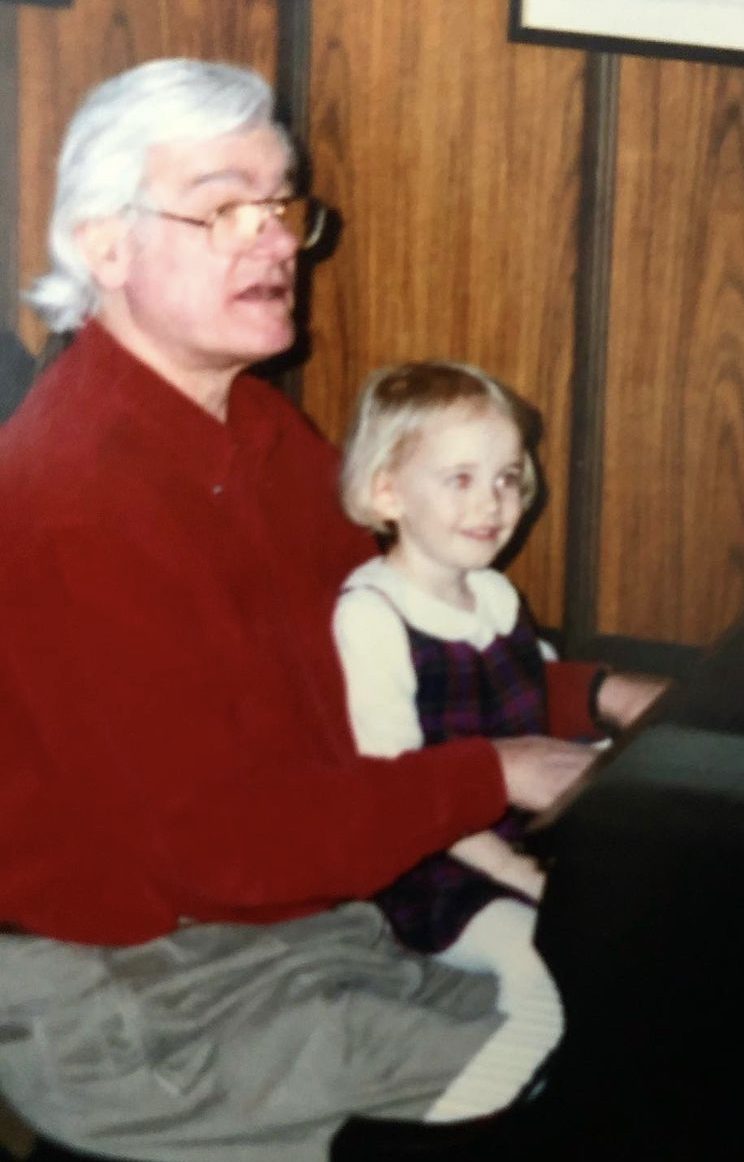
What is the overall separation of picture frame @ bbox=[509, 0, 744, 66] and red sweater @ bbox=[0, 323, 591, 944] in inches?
24.2

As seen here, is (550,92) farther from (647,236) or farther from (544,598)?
(544,598)

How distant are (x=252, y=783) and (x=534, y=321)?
0.75m

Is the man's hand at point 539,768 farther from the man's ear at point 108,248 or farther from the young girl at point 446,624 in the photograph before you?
the man's ear at point 108,248

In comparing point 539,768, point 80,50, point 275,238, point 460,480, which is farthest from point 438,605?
point 80,50

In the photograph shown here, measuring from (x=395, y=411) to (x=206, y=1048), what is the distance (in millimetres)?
623

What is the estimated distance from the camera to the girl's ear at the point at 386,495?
4.50ft

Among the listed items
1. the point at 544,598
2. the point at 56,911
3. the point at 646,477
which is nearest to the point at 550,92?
the point at 646,477

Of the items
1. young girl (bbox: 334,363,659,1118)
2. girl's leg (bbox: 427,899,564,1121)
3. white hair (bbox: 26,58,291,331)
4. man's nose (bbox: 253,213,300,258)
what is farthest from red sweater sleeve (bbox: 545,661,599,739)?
white hair (bbox: 26,58,291,331)

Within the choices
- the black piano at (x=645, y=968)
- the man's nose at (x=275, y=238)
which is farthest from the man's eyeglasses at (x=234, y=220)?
the black piano at (x=645, y=968)

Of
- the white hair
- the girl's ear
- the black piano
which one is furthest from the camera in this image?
the girl's ear

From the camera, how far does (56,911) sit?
3.60 ft

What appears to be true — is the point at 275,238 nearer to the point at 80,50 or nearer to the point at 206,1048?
the point at 80,50

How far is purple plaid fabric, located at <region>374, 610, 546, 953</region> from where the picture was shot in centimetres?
121

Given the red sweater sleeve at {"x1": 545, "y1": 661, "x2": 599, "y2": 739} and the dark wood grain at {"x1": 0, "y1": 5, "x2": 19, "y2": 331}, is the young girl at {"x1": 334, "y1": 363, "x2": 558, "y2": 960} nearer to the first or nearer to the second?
the red sweater sleeve at {"x1": 545, "y1": 661, "x2": 599, "y2": 739}
